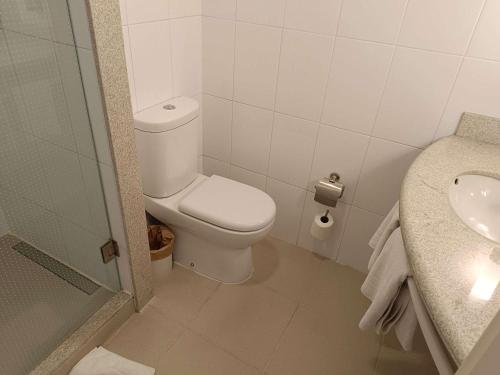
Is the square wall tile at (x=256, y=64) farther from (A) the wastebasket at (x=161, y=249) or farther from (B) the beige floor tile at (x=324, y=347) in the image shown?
(B) the beige floor tile at (x=324, y=347)

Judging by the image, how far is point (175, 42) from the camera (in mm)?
1588

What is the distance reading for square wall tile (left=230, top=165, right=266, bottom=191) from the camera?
1.97 meters

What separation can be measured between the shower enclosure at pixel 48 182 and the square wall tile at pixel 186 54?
0.59 m

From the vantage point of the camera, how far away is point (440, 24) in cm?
124

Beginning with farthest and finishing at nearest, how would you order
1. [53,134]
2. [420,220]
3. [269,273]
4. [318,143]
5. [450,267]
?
[269,273] → [318,143] → [53,134] → [420,220] → [450,267]

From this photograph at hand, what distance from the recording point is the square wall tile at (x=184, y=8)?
151cm

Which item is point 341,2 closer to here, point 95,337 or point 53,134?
point 53,134

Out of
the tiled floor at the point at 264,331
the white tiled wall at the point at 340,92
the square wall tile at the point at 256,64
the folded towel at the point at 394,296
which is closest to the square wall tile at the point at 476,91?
the white tiled wall at the point at 340,92

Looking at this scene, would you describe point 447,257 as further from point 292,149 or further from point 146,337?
point 146,337

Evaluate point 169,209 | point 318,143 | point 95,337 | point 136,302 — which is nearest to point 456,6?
point 318,143

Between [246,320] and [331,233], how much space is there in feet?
2.12

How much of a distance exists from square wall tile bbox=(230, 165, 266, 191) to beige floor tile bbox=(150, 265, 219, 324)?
0.59 metres

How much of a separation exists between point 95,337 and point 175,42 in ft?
4.28

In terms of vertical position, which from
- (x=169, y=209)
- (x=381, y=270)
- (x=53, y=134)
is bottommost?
(x=169, y=209)
